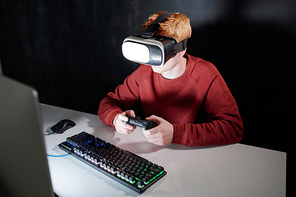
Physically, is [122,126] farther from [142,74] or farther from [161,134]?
[142,74]

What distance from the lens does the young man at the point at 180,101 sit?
0.98m

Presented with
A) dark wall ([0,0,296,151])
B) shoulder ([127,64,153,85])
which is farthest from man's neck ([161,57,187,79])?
dark wall ([0,0,296,151])

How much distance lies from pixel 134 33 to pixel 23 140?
1.34 metres

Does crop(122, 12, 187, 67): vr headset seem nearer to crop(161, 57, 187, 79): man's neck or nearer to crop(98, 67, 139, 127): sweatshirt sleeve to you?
crop(161, 57, 187, 79): man's neck

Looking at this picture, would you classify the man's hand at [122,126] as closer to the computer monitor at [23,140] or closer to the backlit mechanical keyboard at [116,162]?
the backlit mechanical keyboard at [116,162]

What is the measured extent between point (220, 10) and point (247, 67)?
0.37 meters

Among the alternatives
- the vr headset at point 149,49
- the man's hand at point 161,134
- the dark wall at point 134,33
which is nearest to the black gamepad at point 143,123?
the man's hand at point 161,134

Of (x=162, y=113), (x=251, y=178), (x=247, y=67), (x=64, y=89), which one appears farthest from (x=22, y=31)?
(x=251, y=178)

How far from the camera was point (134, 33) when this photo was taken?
1.62m

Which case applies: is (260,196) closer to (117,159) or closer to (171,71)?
(117,159)

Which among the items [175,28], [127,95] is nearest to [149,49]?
[175,28]

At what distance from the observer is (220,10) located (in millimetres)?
1267

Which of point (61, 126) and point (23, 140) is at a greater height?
point (23, 140)

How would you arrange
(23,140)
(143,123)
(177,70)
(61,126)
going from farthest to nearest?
(177,70), (61,126), (143,123), (23,140)
